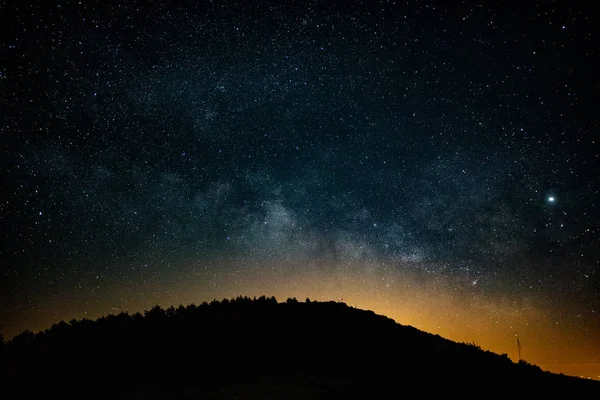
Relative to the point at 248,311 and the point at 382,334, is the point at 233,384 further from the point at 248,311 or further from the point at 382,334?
the point at 382,334

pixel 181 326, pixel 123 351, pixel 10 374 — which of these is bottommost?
pixel 10 374

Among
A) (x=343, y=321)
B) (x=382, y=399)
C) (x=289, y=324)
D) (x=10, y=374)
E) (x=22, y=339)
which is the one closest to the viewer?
(x=382, y=399)

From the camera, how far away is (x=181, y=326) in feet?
55.3

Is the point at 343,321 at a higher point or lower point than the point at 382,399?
higher

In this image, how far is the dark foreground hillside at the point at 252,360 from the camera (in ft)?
40.3

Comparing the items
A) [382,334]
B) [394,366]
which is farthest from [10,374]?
[382,334]

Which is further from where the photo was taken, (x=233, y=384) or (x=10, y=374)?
(x=10, y=374)

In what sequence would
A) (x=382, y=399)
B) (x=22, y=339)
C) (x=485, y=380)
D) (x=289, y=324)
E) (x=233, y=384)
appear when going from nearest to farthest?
1. (x=382, y=399)
2. (x=233, y=384)
3. (x=485, y=380)
4. (x=22, y=339)
5. (x=289, y=324)

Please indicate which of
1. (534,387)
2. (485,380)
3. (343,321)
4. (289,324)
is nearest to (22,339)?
(289,324)

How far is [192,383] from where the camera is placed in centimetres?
1238

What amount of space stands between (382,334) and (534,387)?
6.74 meters

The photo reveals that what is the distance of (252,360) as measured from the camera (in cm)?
1447

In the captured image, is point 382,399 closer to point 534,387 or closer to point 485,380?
point 485,380

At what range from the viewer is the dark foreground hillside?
12.3 m
